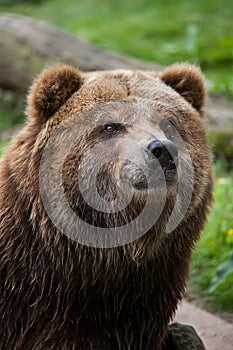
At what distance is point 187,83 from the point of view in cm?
478

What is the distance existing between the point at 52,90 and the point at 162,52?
28.8 ft

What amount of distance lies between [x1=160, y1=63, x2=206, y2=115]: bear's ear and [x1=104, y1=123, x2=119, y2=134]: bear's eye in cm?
58

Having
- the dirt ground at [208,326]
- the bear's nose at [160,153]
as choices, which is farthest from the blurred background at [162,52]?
the bear's nose at [160,153]

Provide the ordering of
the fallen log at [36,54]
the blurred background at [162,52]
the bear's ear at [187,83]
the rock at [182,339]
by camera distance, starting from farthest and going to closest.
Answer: the fallen log at [36,54], the blurred background at [162,52], the rock at [182,339], the bear's ear at [187,83]

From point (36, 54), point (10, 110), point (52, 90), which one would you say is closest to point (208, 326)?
point (52, 90)

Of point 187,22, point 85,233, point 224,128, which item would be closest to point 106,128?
point 85,233

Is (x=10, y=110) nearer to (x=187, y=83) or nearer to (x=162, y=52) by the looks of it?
(x=162, y=52)

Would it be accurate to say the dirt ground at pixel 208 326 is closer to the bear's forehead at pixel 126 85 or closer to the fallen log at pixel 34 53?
the bear's forehead at pixel 126 85

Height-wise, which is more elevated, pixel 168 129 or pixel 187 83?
pixel 187 83

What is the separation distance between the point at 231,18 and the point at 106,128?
38.9ft

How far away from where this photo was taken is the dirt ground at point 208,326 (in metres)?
5.70

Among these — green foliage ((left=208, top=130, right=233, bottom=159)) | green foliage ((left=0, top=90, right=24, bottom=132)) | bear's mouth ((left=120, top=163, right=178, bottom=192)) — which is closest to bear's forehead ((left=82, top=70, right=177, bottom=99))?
bear's mouth ((left=120, top=163, right=178, bottom=192))

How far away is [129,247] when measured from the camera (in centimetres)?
430

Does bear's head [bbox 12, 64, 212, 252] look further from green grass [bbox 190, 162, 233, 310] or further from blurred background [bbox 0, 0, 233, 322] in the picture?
green grass [bbox 190, 162, 233, 310]
